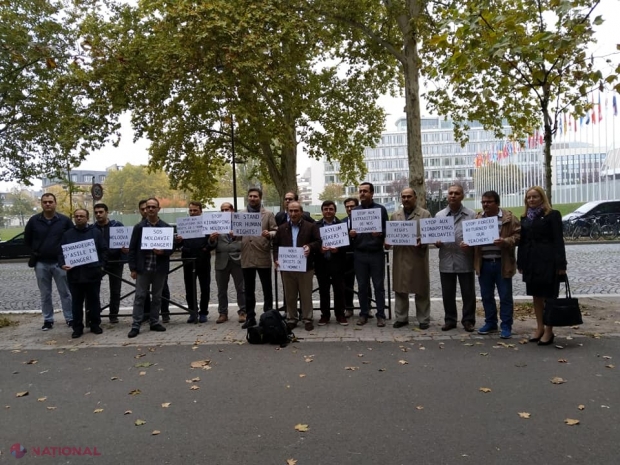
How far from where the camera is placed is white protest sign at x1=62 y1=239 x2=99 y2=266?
7.78 meters

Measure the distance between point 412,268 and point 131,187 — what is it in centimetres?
9439

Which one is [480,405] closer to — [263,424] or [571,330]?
[263,424]

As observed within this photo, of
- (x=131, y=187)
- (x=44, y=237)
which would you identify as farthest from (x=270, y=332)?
(x=131, y=187)

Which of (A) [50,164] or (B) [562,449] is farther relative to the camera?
(A) [50,164]

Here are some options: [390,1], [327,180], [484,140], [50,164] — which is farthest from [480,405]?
Answer: [327,180]

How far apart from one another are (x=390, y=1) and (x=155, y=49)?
864cm

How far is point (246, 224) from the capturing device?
797 cm

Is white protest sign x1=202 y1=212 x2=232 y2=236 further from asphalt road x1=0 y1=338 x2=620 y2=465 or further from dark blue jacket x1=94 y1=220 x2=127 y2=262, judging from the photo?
asphalt road x1=0 y1=338 x2=620 y2=465

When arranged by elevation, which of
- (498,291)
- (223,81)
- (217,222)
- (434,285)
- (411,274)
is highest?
(223,81)

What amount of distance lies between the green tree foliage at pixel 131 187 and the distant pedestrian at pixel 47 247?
89830 mm

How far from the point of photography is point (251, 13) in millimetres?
14008

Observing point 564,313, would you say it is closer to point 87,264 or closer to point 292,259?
point 292,259

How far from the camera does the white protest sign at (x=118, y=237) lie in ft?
28.9

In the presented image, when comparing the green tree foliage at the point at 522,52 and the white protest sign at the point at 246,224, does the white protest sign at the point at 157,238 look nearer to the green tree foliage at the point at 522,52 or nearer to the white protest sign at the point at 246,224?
the white protest sign at the point at 246,224
